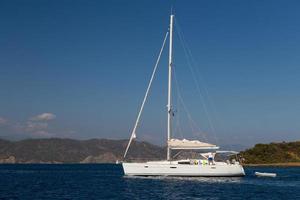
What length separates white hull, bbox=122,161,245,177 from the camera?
7228 cm

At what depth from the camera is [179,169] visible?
72312 mm

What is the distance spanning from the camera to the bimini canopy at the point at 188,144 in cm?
7281

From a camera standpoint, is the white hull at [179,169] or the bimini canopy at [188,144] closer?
the white hull at [179,169]

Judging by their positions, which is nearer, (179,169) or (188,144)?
(179,169)

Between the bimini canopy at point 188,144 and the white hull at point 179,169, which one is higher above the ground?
the bimini canopy at point 188,144

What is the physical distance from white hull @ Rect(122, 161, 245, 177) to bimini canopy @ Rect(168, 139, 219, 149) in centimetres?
261

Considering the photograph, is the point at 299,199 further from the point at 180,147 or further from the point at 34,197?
the point at 34,197

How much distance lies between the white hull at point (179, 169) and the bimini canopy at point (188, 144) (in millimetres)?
2612

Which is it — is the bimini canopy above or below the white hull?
above

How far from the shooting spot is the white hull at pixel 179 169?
72.3m

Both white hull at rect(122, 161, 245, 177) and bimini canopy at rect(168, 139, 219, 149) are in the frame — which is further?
bimini canopy at rect(168, 139, 219, 149)

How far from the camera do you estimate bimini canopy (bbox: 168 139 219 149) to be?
72812 millimetres

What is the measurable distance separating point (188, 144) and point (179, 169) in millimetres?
4456

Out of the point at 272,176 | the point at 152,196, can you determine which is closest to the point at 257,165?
the point at 272,176
